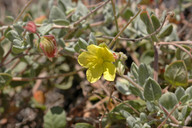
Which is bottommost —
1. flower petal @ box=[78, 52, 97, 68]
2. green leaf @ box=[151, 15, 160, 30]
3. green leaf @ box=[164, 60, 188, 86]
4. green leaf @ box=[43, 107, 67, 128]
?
green leaf @ box=[43, 107, 67, 128]

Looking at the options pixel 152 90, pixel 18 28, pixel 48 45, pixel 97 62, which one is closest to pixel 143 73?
pixel 152 90

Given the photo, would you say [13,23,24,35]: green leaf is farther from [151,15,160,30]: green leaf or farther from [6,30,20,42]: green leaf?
[151,15,160,30]: green leaf

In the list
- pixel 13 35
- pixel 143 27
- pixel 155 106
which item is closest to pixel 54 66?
pixel 13 35

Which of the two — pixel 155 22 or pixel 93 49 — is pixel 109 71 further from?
pixel 155 22

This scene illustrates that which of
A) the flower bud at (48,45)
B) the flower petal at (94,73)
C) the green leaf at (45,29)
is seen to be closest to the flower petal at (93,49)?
the flower petal at (94,73)

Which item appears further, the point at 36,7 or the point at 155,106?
the point at 36,7

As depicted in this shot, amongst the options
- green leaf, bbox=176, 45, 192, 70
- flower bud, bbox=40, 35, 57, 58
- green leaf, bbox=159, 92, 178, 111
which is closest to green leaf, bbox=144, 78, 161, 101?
green leaf, bbox=159, 92, 178, 111

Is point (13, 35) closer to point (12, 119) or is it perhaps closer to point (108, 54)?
point (108, 54)

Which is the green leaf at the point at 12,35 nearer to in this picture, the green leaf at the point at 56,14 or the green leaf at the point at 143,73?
the green leaf at the point at 56,14
